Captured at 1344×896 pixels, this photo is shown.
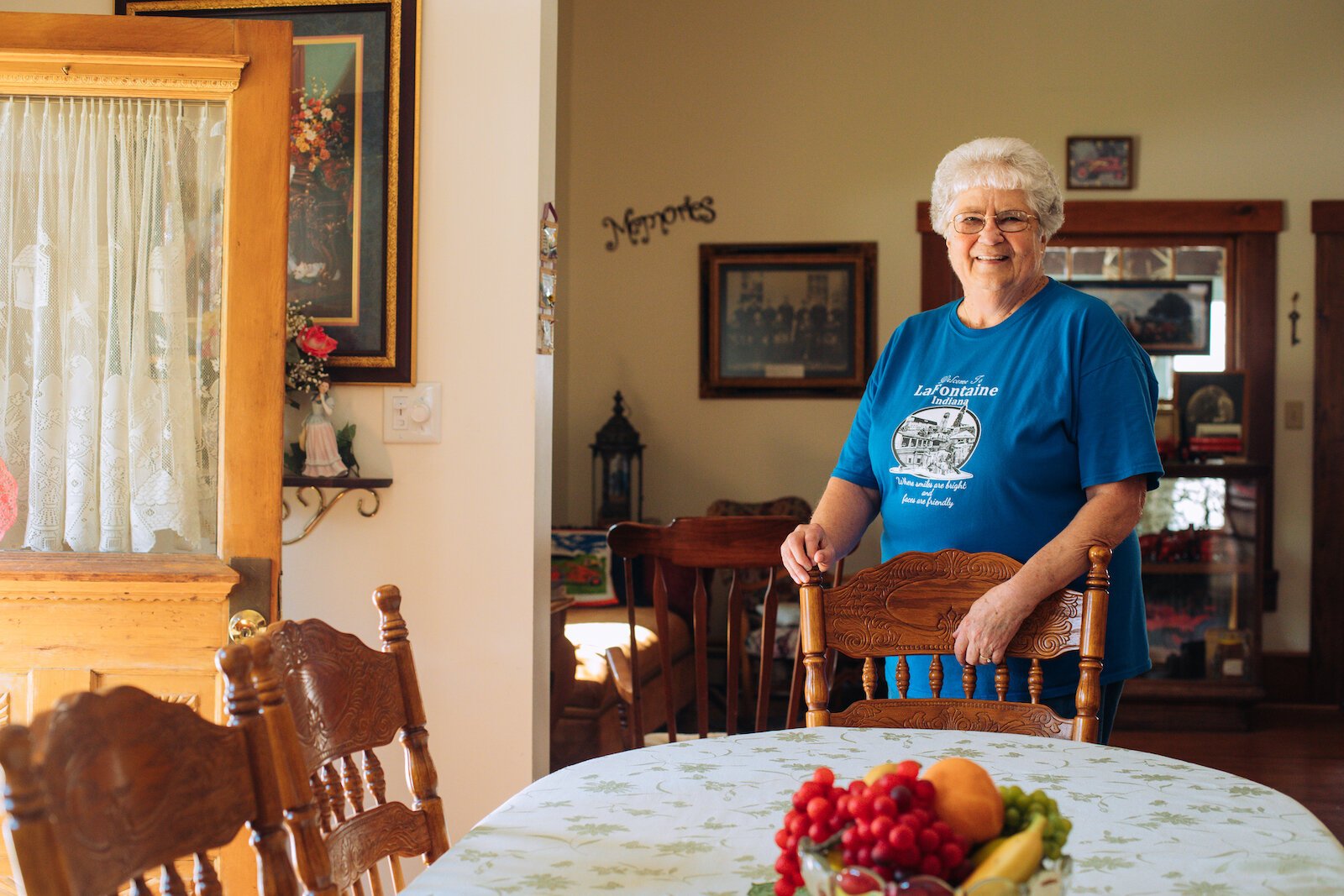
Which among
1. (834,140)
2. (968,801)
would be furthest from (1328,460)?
(968,801)

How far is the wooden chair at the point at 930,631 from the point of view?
162cm

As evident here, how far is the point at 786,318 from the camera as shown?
552 cm

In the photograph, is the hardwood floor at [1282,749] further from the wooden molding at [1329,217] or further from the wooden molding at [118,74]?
the wooden molding at [118,74]

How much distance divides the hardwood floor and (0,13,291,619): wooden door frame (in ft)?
9.70

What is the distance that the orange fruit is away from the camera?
2.48 ft

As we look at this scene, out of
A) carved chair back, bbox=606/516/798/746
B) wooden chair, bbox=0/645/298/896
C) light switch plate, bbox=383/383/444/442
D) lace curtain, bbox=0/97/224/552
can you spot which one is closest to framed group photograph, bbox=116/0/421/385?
light switch plate, bbox=383/383/444/442

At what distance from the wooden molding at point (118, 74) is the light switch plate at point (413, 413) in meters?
0.71

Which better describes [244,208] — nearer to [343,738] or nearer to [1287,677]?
[343,738]

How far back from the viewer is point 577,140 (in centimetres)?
568

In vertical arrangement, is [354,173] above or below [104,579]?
above

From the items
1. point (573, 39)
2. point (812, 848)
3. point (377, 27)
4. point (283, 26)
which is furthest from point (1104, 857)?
point (573, 39)

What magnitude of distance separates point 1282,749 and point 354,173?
13.5ft

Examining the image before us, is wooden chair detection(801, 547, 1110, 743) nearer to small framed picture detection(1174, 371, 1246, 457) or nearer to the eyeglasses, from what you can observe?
the eyeglasses

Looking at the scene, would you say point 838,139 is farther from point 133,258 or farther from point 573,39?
point 133,258
